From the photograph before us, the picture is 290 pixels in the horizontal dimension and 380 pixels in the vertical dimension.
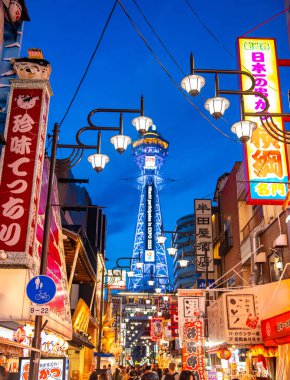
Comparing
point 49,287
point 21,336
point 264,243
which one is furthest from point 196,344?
point 49,287

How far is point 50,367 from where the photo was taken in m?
9.68

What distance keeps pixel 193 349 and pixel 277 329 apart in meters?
6.76

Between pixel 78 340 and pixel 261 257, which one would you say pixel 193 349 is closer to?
pixel 261 257

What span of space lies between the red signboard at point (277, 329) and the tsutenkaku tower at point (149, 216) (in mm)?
87127

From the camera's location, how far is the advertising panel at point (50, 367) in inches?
372

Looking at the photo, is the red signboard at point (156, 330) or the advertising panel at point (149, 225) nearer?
the red signboard at point (156, 330)

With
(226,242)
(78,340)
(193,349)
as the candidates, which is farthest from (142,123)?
(226,242)

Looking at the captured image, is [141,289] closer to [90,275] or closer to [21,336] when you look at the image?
[90,275]

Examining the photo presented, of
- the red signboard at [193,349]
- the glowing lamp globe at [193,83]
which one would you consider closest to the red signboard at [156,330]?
the red signboard at [193,349]

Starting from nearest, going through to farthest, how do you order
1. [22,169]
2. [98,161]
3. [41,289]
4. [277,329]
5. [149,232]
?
[41,289] < [22,169] < [98,161] < [277,329] < [149,232]

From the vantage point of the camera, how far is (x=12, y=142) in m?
10.6

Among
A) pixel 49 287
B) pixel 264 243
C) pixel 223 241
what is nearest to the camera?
pixel 49 287

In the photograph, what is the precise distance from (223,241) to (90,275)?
30.5 ft

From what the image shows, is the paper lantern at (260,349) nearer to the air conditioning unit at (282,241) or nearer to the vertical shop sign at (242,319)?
the vertical shop sign at (242,319)
